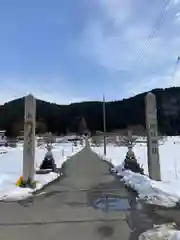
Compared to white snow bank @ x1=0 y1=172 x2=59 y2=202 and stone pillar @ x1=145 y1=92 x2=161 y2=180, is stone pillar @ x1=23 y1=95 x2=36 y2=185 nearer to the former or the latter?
white snow bank @ x1=0 y1=172 x2=59 y2=202

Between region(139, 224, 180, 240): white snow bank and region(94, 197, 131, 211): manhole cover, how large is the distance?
2.13 meters

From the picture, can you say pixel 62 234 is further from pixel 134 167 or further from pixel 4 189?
pixel 134 167

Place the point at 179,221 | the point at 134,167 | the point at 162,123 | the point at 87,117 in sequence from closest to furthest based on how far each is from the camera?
Result: 1. the point at 179,221
2. the point at 134,167
3. the point at 162,123
4. the point at 87,117

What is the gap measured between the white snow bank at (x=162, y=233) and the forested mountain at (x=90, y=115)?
112 m

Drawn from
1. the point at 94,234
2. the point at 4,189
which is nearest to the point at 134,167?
the point at 4,189

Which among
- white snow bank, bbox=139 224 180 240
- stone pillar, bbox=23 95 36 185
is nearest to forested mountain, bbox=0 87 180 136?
stone pillar, bbox=23 95 36 185

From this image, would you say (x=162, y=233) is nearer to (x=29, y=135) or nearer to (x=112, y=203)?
(x=112, y=203)

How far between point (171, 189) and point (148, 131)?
3900 mm

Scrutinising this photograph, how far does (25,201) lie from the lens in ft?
34.1

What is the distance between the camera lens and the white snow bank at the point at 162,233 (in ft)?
18.7

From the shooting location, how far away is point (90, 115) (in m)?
151

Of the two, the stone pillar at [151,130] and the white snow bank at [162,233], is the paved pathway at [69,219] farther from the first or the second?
the stone pillar at [151,130]

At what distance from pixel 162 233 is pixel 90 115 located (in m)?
145

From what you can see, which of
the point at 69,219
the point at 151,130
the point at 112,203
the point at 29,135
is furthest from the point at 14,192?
the point at 151,130
